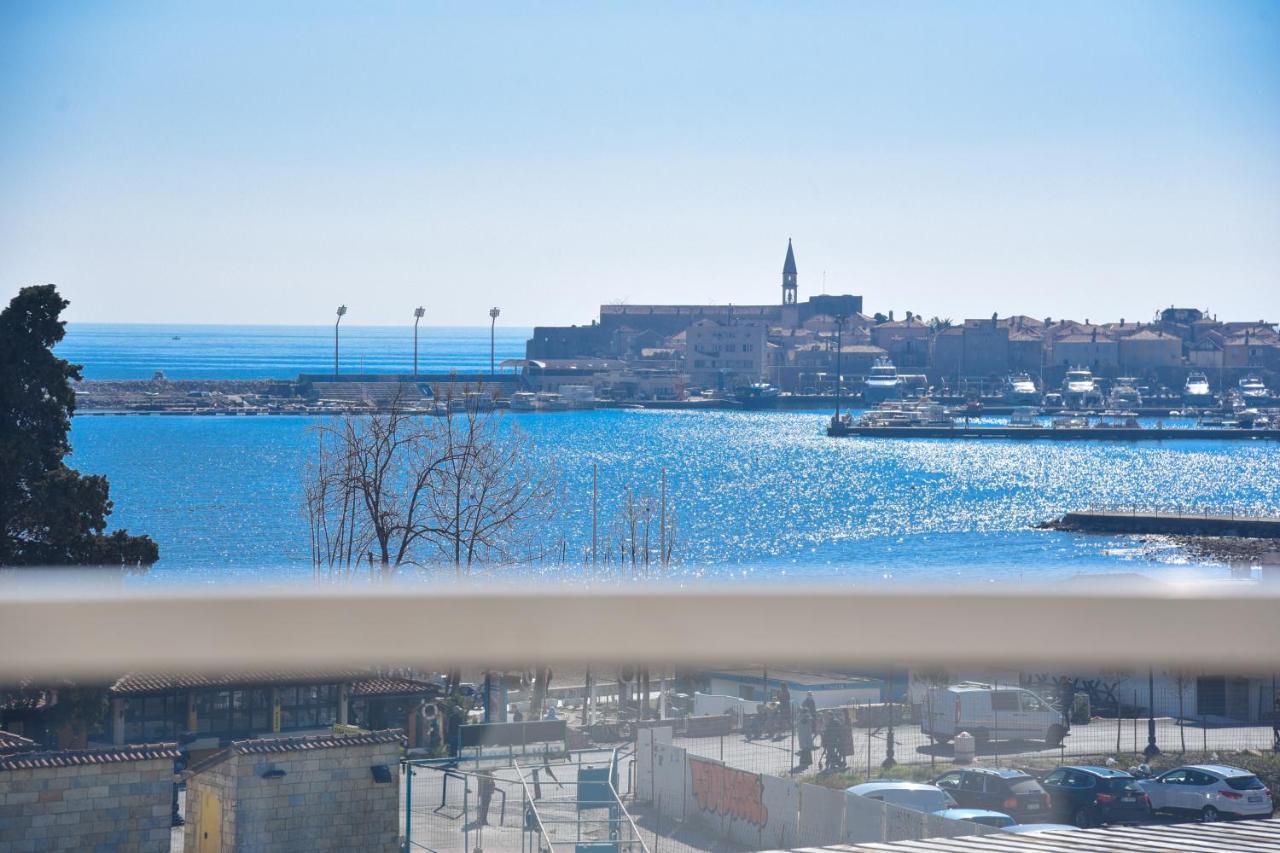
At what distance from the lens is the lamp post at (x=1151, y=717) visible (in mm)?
695

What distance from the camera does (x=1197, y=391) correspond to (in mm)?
55000

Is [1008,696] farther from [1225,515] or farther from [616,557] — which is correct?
[1225,515]

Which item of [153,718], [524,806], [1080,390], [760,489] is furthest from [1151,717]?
[1080,390]

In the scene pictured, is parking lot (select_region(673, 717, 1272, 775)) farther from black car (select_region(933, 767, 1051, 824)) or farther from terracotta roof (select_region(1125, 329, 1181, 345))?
terracotta roof (select_region(1125, 329, 1181, 345))

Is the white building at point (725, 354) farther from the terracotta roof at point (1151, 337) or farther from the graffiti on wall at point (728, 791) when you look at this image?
the graffiti on wall at point (728, 791)

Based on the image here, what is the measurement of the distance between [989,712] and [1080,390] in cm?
5518

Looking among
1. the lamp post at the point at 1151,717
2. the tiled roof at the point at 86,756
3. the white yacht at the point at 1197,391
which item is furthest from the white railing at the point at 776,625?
the white yacht at the point at 1197,391

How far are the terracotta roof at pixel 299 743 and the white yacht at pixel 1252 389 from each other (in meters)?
57.7

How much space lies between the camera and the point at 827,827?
0.87 m

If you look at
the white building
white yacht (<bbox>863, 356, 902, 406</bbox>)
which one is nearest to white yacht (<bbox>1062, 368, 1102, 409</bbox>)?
white yacht (<bbox>863, 356, 902, 406</bbox>)

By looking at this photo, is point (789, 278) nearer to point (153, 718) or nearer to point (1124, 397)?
point (1124, 397)

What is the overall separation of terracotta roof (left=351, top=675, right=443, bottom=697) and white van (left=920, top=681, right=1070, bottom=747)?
0.27 m

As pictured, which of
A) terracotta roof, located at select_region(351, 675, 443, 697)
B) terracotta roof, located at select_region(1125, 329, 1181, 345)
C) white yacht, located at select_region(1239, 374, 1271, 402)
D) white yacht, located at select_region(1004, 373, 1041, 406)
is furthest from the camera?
terracotta roof, located at select_region(1125, 329, 1181, 345)

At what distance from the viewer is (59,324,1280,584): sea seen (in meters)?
20.4
